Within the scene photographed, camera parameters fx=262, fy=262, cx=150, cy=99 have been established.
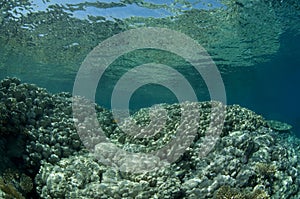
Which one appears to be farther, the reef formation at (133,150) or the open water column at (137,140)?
the open water column at (137,140)

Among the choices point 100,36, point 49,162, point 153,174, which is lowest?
point 49,162

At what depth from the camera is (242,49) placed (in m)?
26.3

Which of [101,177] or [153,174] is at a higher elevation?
[153,174]

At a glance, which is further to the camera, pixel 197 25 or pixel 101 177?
pixel 197 25

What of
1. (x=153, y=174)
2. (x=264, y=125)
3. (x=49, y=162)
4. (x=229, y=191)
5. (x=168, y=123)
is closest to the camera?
(x=229, y=191)

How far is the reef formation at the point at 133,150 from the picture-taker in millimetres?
4938

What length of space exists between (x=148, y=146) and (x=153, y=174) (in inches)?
56.4

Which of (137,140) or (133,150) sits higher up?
(137,140)

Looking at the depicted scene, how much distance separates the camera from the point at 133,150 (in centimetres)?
652

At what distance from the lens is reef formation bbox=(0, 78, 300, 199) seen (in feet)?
16.2

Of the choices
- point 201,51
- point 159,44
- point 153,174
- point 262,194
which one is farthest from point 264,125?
point 201,51

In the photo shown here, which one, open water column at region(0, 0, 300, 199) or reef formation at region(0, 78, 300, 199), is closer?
reef formation at region(0, 78, 300, 199)

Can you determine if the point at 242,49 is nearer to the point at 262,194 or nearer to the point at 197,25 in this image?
the point at 197,25

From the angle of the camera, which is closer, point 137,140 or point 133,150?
point 133,150
